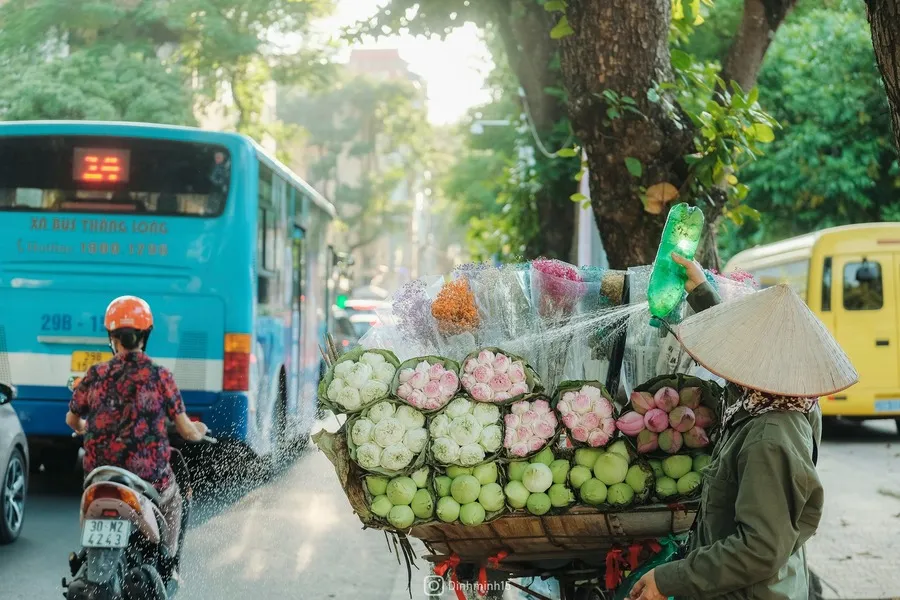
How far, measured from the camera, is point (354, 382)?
3.76 meters

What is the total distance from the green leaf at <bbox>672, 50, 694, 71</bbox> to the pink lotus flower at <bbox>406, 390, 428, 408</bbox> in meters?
3.44

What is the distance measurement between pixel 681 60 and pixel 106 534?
403 cm

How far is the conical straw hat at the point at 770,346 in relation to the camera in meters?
2.91

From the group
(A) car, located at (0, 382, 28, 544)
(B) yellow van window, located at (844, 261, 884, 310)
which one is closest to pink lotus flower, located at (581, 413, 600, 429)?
(A) car, located at (0, 382, 28, 544)

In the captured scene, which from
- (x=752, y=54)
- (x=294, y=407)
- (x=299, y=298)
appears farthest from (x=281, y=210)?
(x=752, y=54)

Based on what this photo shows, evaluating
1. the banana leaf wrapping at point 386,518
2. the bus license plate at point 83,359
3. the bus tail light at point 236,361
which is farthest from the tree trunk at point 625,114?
the bus license plate at point 83,359

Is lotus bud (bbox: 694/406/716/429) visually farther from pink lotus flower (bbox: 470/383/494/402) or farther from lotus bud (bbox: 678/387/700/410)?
pink lotus flower (bbox: 470/383/494/402)

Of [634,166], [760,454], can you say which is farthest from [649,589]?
[634,166]

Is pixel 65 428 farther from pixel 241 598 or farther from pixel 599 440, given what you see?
pixel 599 440

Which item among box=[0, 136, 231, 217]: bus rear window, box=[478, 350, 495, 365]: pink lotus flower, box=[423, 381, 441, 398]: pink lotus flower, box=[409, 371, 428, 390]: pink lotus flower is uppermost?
box=[0, 136, 231, 217]: bus rear window

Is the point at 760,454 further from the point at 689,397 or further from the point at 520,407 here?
the point at 520,407

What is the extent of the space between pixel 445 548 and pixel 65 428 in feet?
21.6

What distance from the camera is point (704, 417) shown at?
12.4ft

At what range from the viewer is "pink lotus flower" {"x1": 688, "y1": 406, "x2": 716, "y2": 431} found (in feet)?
12.4
